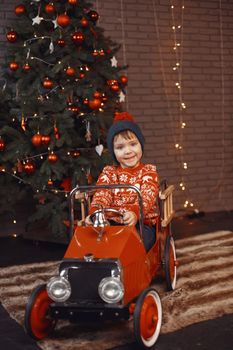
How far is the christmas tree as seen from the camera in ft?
13.6

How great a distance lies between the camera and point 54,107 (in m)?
4.15

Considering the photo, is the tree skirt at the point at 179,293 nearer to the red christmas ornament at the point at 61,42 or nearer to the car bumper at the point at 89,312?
the car bumper at the point at 89,312

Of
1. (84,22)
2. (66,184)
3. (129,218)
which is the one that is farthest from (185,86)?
(129,218)

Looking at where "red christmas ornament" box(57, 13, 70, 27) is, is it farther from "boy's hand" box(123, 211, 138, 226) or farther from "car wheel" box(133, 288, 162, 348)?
"car wheel" box(133, 288, 162, 348)

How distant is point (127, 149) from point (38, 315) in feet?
3.56

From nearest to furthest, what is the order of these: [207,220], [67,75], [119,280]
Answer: [119,280]
[67,75]
[207,220]

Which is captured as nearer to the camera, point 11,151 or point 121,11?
point 11,151

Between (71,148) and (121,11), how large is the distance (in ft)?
6.18

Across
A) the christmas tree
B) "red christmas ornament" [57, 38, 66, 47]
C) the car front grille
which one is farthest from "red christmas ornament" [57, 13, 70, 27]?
the car front grille

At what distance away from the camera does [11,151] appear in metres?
4.25

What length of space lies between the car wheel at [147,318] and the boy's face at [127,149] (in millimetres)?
893

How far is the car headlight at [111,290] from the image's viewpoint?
2.35 m

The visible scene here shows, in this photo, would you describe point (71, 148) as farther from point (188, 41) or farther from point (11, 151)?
point (188, 41)

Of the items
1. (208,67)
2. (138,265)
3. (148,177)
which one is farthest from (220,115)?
(138,265)
